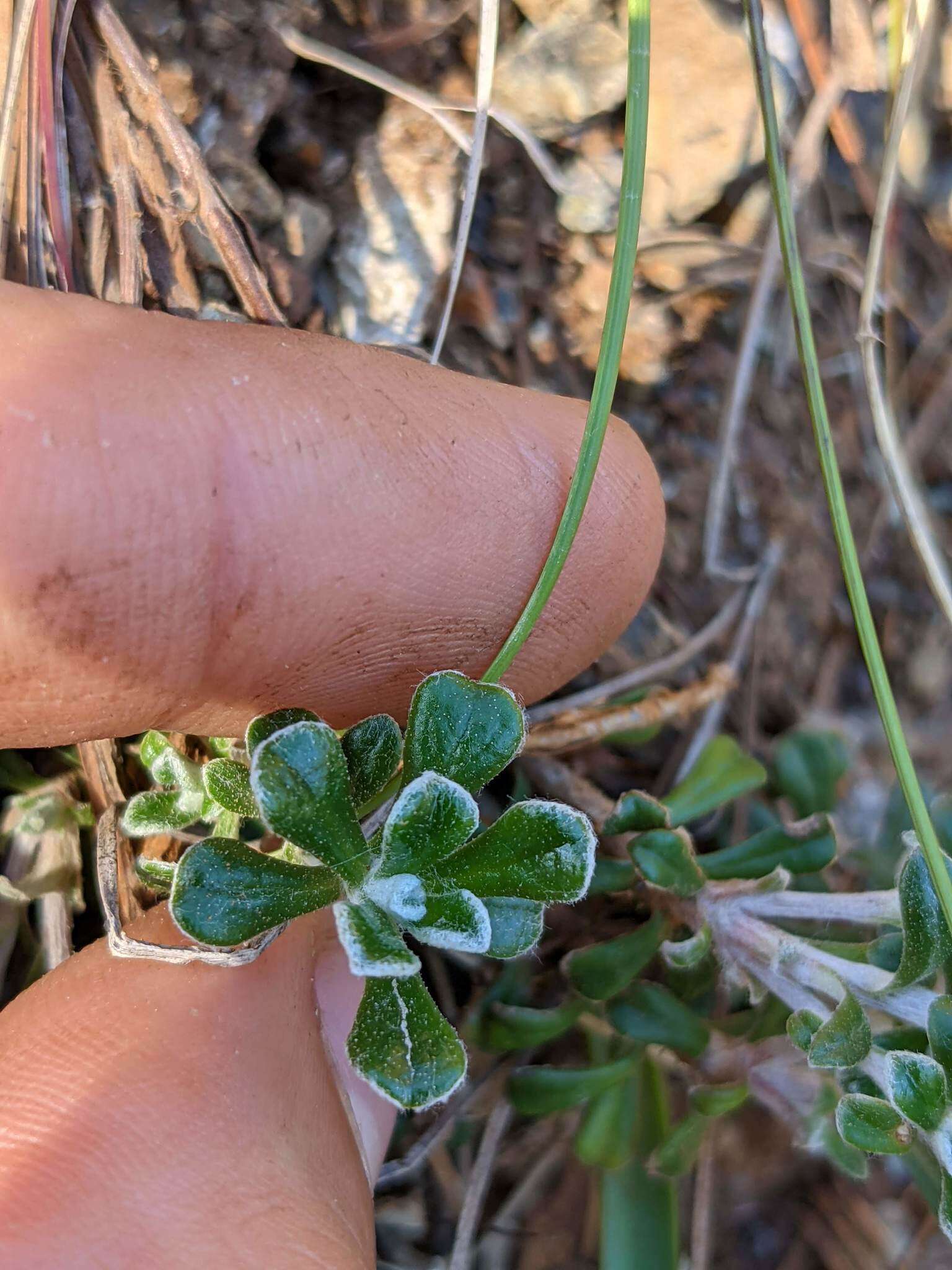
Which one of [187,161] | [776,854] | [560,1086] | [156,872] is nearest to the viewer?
[156,872]

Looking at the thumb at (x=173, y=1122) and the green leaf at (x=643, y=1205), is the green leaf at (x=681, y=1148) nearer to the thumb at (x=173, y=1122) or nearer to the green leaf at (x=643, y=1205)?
the green leaf at (x=643, y=1205)

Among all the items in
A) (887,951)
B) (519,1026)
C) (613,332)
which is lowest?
(519,1026)

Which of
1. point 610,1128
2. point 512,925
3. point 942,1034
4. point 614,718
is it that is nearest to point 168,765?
point 512,925

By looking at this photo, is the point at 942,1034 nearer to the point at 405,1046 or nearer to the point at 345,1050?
the point at 405,1046

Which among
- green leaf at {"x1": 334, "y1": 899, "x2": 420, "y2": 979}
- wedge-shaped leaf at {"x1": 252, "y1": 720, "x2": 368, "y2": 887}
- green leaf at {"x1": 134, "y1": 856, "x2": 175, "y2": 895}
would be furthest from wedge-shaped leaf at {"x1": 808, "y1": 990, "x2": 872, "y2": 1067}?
green leaf at {"x1": 134, "y1": 856, "x2": 175, "y2": 895}

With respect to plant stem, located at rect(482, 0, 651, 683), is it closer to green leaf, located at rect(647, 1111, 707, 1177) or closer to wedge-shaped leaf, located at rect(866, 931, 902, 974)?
wedge-shaped leaf, located at rect(866, 931, 902, 974)

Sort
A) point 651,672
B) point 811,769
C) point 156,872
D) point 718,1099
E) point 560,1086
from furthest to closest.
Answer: point 651,672
point 811,769
point 560,1086
point 718,1099
point 156,872

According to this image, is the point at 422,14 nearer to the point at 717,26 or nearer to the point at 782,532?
the point at 717,26
